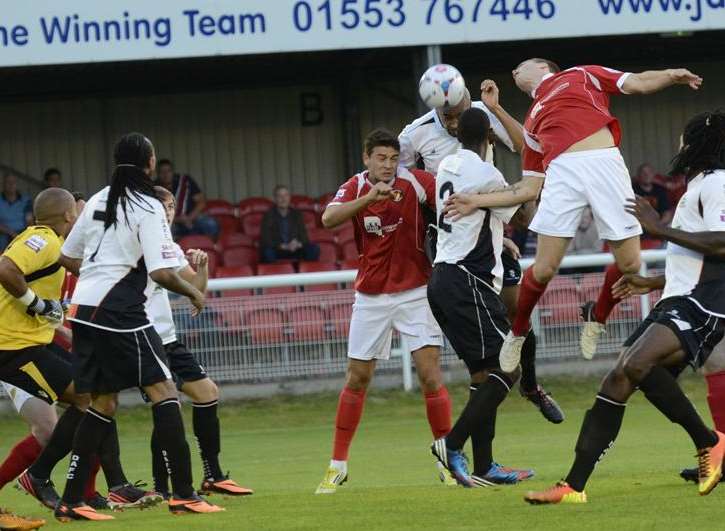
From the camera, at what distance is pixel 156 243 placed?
805cm

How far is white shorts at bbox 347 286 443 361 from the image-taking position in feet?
32.6

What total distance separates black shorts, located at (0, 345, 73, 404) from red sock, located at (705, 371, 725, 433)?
3892 mm

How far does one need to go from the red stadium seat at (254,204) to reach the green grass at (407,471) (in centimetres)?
603

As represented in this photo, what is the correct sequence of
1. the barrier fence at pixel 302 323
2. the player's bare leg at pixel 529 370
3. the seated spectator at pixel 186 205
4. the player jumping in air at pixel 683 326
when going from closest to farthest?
the player jumping in air at pixel 683 326
the player's bare leg at pixel 529 370
the barrier fence at pixel 302 323
the seated spectator at pixel 186 205

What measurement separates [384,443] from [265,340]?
278 cm

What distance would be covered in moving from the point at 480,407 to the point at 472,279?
0.82 meters

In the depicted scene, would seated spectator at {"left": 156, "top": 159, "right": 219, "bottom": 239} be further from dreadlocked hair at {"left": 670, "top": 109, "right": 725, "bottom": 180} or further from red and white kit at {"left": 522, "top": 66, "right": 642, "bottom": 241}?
dreadlocked hair at {"left": 670, "top": 109, "right": 725, "bottom": 180}

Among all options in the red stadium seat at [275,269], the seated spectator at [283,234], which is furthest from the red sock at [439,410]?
the seated spectator at [283,234]

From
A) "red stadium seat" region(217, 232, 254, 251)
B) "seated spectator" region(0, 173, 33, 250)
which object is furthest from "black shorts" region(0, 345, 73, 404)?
"red stadium seat" region(217, 232, 254, 251)

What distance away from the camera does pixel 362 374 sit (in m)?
10.0

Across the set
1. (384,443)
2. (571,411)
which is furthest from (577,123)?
(571,411)

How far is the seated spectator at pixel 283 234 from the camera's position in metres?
19.5

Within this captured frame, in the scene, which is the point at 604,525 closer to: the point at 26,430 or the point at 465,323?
the point at 465,323

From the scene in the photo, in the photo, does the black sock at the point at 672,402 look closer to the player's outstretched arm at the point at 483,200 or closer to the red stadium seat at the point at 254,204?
the player's outstretched arm at the point at 483,200
